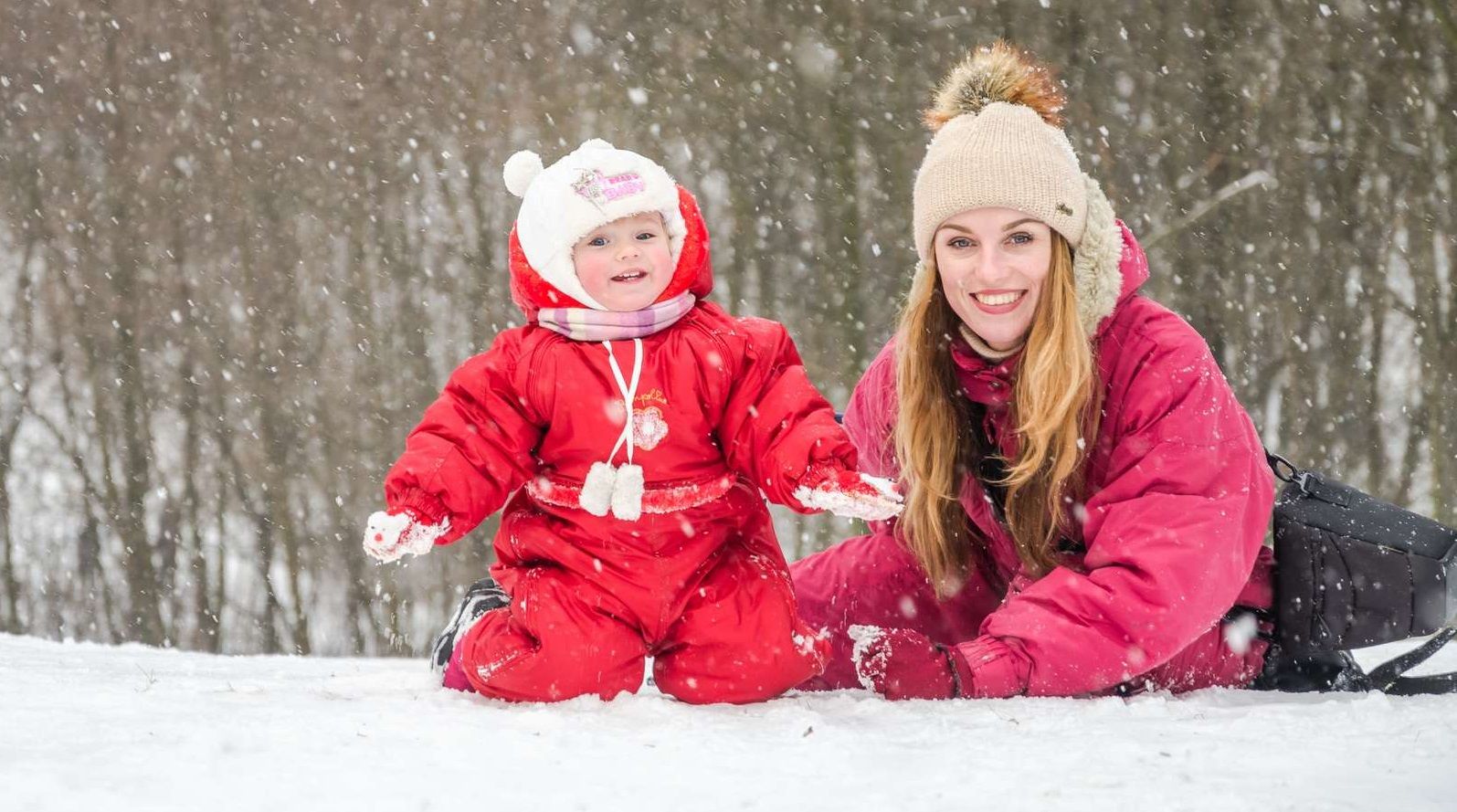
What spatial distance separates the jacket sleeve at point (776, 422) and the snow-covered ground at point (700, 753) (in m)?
0.51

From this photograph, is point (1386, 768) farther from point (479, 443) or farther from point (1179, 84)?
point (1179, 84)

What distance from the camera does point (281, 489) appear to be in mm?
6730

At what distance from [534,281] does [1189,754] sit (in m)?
1.66

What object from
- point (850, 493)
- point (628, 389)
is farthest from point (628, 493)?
point (850, 493)

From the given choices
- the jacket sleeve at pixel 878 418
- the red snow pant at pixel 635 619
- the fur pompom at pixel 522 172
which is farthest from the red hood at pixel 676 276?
the jacket sleeve at pixel 878 418

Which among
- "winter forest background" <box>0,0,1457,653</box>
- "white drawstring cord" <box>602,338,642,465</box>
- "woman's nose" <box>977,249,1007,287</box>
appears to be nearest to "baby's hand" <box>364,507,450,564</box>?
"white drawstring cord" <box>602,338,642,465</box>

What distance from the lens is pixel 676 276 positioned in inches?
109

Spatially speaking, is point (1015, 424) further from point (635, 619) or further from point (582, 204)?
point (582, 204)

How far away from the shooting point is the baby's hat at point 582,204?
2701 mm

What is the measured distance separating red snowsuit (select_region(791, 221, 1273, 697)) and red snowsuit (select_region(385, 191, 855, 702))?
A: 495 millimetres

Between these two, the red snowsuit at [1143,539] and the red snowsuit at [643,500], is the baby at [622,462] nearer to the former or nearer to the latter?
the red snowsuit at [643,500]

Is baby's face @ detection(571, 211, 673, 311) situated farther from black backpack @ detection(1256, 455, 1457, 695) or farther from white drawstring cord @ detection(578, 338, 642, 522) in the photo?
black backpack @ detection(1256, 455, 1457, 695)

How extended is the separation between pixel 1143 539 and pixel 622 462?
1.15m

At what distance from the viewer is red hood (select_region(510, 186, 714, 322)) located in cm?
Answer: 275
